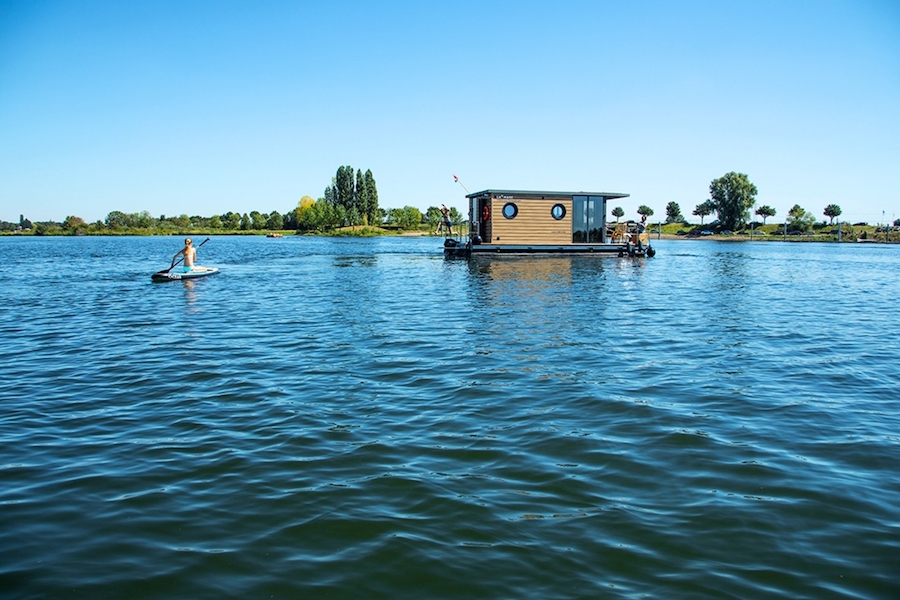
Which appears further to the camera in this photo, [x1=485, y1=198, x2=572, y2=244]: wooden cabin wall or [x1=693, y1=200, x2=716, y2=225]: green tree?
[x1=693, y1=200, x2=716, y2=225]: green tree

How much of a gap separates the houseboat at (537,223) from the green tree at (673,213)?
383 ft

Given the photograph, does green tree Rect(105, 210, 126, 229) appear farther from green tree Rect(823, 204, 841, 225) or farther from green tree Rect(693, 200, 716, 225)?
green tree Rect(823, 204, 841, 225)

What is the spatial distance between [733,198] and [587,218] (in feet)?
324

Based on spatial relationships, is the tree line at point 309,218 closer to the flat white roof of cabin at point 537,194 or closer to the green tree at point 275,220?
the green tree at point 275,220

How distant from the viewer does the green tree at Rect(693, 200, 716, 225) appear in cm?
13362

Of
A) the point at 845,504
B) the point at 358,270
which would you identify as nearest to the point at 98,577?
the point at 845,504

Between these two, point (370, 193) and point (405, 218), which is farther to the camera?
point (405, 218)

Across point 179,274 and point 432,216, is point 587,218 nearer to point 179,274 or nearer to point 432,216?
point 179,274

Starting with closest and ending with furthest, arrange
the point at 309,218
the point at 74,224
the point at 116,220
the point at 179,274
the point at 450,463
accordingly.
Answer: the point at 450,463 < the point at 179,274 < the point at 309,218 < the point at 74,224 < the point at 116,220

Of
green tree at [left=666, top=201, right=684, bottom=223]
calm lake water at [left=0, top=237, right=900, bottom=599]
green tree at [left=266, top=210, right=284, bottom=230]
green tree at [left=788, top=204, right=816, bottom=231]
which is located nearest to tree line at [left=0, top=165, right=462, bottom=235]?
green tree at [left=266, top=210, right=284, bottom=230]

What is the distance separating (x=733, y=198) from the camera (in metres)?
125

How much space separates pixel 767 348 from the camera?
40.8ft

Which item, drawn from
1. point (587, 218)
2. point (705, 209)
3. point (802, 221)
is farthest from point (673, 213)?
point (587, 218)

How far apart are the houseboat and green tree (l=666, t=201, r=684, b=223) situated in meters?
117
